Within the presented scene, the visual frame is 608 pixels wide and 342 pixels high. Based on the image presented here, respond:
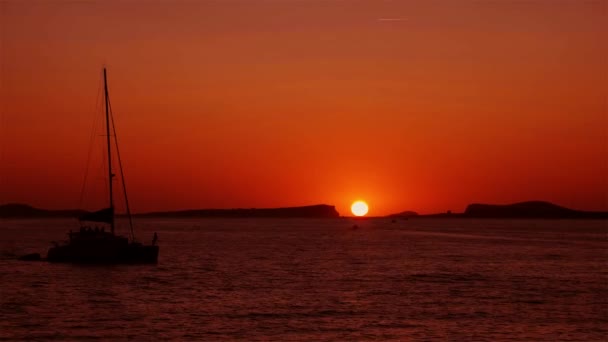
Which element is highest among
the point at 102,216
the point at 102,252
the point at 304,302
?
the point at 102,216

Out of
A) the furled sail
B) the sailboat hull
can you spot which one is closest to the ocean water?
the sailboat hull

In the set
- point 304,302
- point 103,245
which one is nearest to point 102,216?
point 103,245

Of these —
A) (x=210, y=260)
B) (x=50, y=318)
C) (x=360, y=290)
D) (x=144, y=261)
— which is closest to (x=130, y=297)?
(x=50, y=318)

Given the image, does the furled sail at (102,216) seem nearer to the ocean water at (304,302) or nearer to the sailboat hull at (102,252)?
the sailboat hull at (102,252)

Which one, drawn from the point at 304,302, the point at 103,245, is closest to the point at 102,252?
the point at 103,245

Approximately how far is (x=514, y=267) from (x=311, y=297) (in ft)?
100

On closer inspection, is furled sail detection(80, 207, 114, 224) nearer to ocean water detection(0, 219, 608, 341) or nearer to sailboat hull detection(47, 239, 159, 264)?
sailboat hull detection(47, 239, 159, 264)

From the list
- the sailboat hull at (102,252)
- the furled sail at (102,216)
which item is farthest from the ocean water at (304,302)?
the furled sail at (102,216)

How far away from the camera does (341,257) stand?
86625 mm

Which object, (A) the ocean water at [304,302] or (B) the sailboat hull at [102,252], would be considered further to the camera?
(B) the sailboat hull at [102,252]

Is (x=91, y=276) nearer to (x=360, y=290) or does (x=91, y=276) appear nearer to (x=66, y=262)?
(x=66, y=262)

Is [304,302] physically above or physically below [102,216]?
below

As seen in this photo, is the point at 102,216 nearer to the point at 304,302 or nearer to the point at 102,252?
the point at 102,252

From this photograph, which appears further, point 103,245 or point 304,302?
point 103,245
